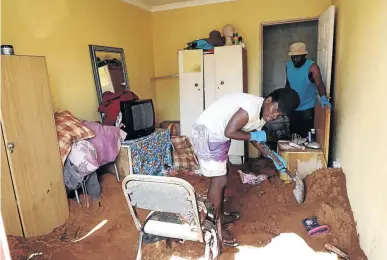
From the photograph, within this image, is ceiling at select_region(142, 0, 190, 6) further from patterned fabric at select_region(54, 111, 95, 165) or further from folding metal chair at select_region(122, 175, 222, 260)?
folding metal chair at select_region(122, 175, 222, 260)

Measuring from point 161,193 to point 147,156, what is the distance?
5.70 ft

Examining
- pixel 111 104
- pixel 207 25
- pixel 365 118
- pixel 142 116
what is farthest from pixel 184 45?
pixel 365 118

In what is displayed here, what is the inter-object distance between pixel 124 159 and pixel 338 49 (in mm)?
2383

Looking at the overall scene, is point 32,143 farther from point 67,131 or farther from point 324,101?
point 324,101

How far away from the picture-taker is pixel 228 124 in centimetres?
193

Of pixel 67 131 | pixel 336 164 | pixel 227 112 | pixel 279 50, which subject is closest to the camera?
pixel 227 112

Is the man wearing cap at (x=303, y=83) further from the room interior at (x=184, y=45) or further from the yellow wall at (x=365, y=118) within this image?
the yellow wall at (x=365, y=118)

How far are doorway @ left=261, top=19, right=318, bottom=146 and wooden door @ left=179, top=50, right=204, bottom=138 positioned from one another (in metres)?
1.55

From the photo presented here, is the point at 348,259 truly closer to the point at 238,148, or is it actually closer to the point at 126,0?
the point at 238,148

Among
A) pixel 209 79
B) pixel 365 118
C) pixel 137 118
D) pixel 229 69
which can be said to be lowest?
pixel 137 118

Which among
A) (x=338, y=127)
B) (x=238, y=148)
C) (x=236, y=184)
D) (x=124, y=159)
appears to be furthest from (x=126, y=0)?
(x=338, y=127)

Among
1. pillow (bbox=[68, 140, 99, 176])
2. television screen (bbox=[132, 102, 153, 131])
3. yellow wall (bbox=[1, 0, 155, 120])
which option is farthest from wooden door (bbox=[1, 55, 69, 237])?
television screen (bbox=[132, 102, 153, 131])

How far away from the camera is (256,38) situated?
3.98 meters

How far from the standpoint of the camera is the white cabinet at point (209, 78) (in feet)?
12.1
